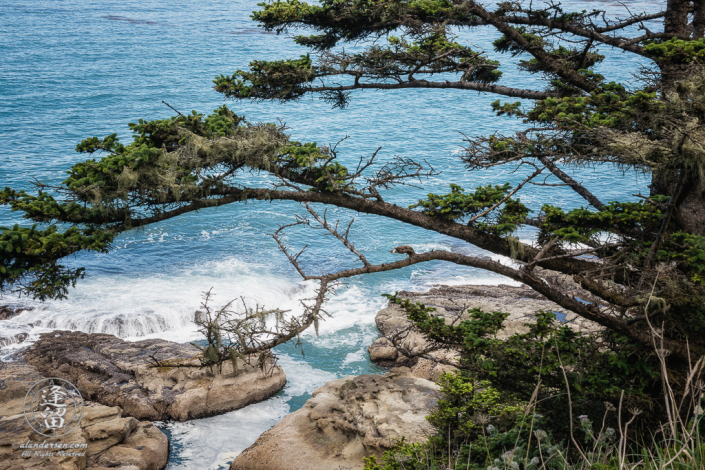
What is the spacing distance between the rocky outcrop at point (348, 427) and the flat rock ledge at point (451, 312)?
Answer: 89.9 inches

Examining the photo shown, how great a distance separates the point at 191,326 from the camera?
1642cm

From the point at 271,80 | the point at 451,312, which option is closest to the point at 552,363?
the point at 271,80

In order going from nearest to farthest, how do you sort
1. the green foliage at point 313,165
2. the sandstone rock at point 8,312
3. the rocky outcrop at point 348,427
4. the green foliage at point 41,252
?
the green foliage at point 41,252 → the green foliage at point 313,165 → the rocky outcrop at point 348,427 → the sandstone rock at point 8,312

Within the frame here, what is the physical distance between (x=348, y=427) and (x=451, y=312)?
6.93 metres

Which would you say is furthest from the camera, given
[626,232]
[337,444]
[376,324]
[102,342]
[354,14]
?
[376,324]

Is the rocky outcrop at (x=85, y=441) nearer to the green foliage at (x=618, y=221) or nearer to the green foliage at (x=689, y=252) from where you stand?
the green foliage at (x=618, y=221)

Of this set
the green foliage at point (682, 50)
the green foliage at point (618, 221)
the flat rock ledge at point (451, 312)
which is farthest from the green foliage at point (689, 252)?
the flat rock ledge at point (451, 312)

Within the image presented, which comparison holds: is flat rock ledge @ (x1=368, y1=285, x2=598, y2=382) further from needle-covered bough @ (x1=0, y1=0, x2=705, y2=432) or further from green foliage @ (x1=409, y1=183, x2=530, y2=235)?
needle-covered bough @ (x1=0, y1=0, x2=705, y2=432)

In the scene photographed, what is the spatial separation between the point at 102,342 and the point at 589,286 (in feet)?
39.7

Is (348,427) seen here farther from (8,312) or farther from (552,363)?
A: (8,312)

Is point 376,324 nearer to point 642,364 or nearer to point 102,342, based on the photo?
point 102,342

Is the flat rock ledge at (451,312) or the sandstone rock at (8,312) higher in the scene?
the flat rock ledge at (451,312)

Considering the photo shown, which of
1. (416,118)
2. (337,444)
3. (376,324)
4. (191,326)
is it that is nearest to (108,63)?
(416,118)

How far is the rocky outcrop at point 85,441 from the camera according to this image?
853cm
